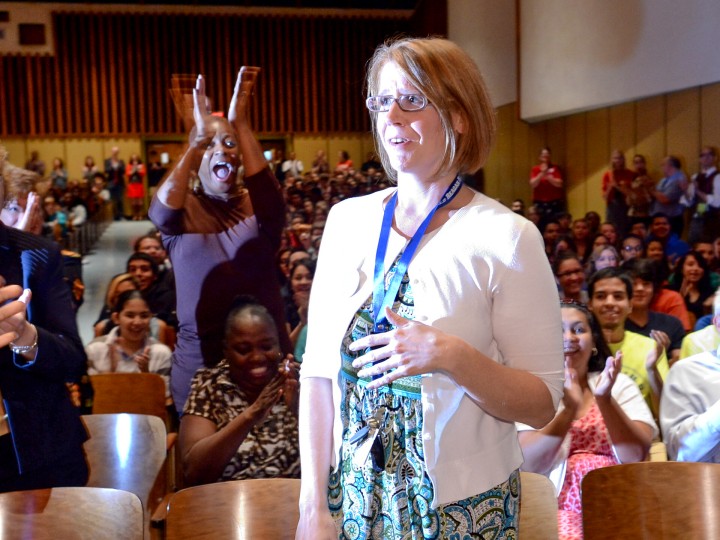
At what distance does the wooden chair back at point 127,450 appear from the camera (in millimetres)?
3068

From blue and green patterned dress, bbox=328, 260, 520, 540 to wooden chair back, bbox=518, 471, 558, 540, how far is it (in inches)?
33.3

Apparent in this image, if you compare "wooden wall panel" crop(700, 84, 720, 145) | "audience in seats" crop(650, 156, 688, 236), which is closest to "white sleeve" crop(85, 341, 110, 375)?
"audience in seats" crop(650, 156, 688, 236)

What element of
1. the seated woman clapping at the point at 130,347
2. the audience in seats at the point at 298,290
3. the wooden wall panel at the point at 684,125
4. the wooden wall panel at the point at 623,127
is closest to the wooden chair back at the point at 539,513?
the seated woman clapping at the point at 130,347

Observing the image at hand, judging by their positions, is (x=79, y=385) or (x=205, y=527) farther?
(x=79, y=385)

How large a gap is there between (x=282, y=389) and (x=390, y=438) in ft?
5.38

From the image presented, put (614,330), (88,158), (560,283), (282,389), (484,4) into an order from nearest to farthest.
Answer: (282,389), (614,330), (560,283), (484,4), (88,158)

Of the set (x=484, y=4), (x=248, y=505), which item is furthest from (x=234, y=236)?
(x=484, y=4)

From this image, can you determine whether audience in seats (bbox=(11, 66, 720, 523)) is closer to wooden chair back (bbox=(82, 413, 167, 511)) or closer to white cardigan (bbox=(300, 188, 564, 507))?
wooden chair back (bbox=(82, 413, 167, 511))

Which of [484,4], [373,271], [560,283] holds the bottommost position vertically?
[560,283]

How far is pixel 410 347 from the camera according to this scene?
47.0 inches

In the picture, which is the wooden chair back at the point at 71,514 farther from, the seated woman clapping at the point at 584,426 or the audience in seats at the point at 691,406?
the audience in seats at the point at 691,406

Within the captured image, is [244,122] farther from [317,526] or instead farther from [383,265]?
[317,526]

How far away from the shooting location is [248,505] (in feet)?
6.86

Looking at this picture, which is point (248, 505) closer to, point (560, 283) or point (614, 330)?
point (614, 330)
